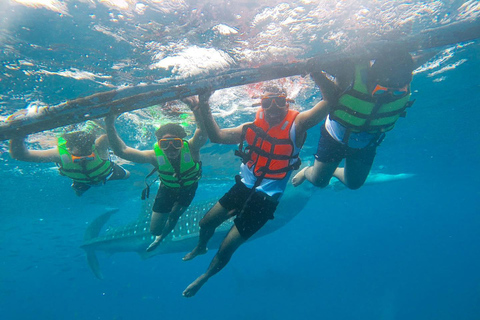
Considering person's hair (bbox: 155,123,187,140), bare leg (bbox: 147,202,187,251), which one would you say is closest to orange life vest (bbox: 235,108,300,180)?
→ person's hair (bbox: 155,123,187,140)

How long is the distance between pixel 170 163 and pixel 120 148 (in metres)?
1.30

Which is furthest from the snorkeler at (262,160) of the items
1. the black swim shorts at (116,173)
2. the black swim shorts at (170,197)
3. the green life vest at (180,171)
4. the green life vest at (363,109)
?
the black swim shorts at (116,173)

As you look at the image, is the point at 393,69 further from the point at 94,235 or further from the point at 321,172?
the point at 94,235

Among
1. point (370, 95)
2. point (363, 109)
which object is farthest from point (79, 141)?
point (370, 95)

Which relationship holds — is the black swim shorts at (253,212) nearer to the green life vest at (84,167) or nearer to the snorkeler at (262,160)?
the snorkeler at (262,160)

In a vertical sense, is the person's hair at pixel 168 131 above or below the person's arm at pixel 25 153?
above

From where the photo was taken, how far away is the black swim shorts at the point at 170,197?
6.75 meters

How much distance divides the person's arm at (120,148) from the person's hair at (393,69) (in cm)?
531

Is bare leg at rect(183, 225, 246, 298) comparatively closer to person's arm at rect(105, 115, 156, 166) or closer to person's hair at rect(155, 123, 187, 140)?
person's hair at rect(155, 123, 187, 140)

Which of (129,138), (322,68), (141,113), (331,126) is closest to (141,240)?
(129,138)

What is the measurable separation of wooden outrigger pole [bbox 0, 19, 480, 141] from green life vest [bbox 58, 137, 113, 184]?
2019 millimetres

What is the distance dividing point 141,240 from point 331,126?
1317 cm

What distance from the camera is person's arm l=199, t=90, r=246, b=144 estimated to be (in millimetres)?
4633

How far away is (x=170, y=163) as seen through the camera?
6.18m
